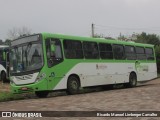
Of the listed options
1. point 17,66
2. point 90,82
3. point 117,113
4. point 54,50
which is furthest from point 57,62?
point 117,113

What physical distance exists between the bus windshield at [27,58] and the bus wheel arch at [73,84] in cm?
222

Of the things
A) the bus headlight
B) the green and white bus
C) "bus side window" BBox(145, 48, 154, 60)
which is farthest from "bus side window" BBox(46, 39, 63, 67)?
"bus side window" BBox(145, 48, 154, 60)

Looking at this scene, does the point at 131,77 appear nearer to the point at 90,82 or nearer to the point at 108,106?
the point at 90,82

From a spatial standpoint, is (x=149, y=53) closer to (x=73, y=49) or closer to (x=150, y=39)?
(x=73, y=49)

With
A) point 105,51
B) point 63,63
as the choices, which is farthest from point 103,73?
point 63,63

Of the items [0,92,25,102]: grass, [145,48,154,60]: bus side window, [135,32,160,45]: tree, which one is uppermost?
[135,32,160,45]: tree

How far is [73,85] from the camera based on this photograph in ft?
66.3

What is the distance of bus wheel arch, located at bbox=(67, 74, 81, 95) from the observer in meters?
20.0

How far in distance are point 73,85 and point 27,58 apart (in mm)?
2896

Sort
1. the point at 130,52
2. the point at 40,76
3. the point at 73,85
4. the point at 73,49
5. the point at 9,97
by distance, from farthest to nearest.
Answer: the point at 130,52 → the point at 73,49 → the point at 73,85 → the point at 9,97 → the point at 40,76

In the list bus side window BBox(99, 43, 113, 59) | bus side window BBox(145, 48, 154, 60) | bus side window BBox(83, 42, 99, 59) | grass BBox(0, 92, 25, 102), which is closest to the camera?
grass BBox(0, 92, 25, 102)

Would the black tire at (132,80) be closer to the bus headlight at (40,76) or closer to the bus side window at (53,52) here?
the bus side window at (53,52)

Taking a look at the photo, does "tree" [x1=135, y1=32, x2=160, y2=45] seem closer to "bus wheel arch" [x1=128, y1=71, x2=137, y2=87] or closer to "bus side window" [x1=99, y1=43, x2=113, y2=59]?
"bus wheel arch" [x1=128, y1=71, x2=137, y2=87]

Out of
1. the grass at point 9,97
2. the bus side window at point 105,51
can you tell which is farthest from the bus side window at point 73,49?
the grass at point 9,97
